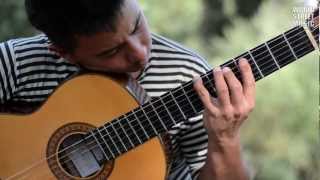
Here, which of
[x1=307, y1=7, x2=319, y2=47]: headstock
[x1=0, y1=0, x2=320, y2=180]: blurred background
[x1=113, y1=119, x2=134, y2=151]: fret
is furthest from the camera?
[x1=0, y1=0, x2=320, y2=180]: blurred background

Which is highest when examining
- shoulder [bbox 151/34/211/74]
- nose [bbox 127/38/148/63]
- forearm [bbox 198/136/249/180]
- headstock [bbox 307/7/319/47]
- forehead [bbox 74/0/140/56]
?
forehead [bbox 74/0/140/56]

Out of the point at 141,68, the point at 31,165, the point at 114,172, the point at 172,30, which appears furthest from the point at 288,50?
the point at 172,30

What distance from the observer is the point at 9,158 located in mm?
1436

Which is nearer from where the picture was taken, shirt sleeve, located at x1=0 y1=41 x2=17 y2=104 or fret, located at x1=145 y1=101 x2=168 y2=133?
fret, located at x1=145 y1=101 x2=168 y2=133

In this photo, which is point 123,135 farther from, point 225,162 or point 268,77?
point 268,77

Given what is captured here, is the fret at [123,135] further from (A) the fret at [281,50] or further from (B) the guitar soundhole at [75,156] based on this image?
(A) the fret at [281,50]

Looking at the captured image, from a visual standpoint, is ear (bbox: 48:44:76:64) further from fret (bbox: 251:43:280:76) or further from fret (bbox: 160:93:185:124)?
fret (bbox: 251:43:280:76)

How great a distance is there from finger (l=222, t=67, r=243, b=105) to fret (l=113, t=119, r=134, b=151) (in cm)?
22

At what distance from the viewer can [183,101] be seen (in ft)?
4.41

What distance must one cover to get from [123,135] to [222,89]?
0.74ft

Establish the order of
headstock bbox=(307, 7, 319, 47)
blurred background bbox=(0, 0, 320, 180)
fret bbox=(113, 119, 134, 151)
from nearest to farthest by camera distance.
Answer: headstock bbox=(307, 7, 319, 47)
fret bbox=(113, 119, 134, 151)
blurred background bbox=(0, 0, 320, 180)

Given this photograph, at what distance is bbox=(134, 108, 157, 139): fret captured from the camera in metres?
1.36

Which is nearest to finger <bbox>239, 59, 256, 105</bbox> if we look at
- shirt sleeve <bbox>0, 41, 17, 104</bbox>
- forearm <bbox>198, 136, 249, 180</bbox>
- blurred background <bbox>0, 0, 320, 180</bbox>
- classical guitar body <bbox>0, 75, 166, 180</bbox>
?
forearm <bbox>198, 136, 249, 180</bbox>

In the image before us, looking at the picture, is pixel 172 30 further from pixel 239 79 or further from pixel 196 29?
pixel 239 79
